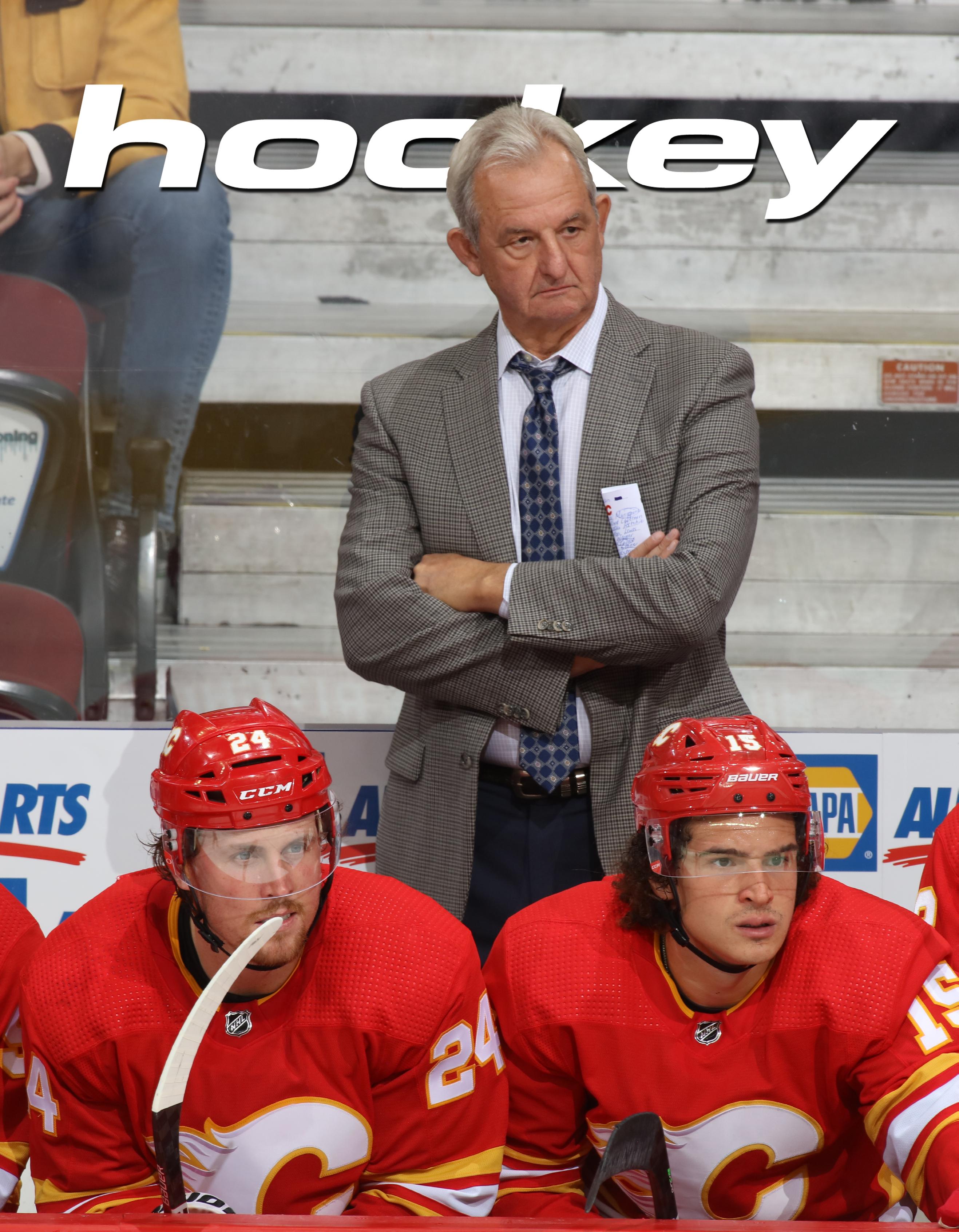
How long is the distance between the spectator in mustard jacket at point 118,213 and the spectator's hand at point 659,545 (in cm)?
143

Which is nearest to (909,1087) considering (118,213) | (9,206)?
(118,213)

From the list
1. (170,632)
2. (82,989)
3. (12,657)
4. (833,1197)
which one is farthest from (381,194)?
(833,1197)

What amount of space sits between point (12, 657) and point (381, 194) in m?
1.31

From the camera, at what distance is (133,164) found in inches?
118

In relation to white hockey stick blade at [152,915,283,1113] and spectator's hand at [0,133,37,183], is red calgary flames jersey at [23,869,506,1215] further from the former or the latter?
spectator's hand at [0,133,37,183]

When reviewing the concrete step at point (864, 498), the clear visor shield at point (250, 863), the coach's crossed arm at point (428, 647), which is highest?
the concrete step at point (864, 498)

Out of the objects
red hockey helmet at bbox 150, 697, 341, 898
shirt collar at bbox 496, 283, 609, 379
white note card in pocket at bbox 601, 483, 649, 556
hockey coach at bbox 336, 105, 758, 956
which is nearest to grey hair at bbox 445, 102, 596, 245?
hockey coach at bbox 336, 105, 758, 956

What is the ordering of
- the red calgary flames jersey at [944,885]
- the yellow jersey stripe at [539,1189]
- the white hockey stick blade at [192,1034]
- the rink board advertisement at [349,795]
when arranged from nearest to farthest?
the white hockey stick blade at [192,1034]
the yellow jersey stripe at [539,1189]
the red calgary flames jersey at [944,885]
the rink board advertisement at [349,795]

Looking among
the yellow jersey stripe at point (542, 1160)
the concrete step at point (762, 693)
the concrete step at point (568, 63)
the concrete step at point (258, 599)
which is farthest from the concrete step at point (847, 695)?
the yellow jersey stripe at point (542, 1160)

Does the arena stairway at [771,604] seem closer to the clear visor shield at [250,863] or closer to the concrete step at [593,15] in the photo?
the concrete step at [593,15]

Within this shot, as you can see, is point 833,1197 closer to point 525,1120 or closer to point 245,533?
point 525,1120

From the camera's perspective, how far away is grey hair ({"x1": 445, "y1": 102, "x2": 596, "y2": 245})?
192 centimetres

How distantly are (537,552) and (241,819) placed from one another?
2.21ft

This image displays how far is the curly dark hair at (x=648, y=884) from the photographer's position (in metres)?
1.53
